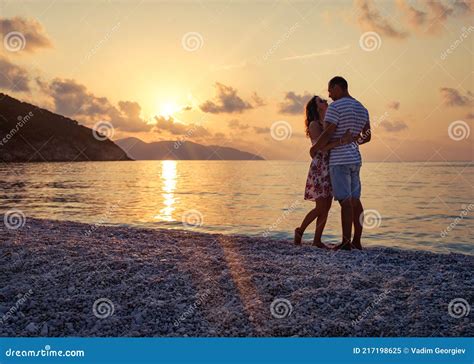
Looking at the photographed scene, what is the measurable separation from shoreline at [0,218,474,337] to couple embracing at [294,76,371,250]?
782 millimetres

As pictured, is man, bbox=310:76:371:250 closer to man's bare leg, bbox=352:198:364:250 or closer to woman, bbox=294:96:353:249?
man's bare leg, bbox=352:198:364:250

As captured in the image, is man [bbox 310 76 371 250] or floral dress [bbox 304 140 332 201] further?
floral dress [bbox 304 140 332 201]

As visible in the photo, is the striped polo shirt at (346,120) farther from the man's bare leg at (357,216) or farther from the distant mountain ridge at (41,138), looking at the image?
the distant mountain ridge at (41,138)

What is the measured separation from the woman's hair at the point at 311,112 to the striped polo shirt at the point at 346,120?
0.60 meters

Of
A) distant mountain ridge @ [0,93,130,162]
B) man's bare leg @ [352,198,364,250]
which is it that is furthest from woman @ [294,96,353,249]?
distant mountain ridge @ [0,93,130,162]

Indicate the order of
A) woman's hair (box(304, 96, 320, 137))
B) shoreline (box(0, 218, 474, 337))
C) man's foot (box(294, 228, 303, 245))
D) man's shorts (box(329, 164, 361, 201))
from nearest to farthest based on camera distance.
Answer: shoreline (box(0, 218, 474, 337)) < man's shorts (box(329, 164, 361, 201)) < woman's hair (box(304, 96, 320, 137)) < man's foot (box(294, 228, 303, 245))

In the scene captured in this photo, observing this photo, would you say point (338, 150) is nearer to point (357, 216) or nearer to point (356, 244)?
point (357, 216)

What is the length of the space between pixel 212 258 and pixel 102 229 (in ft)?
16.1

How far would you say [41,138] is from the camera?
15450 centimetres

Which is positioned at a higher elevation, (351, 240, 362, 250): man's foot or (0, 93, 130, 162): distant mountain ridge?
(0, 93, 130, 162): distant mountain ridge

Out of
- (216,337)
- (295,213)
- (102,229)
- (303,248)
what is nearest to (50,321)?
(216,337)

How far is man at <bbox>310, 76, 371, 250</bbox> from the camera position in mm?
7715

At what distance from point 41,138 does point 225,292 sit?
163 meters

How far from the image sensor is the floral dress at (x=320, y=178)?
27.5ft
